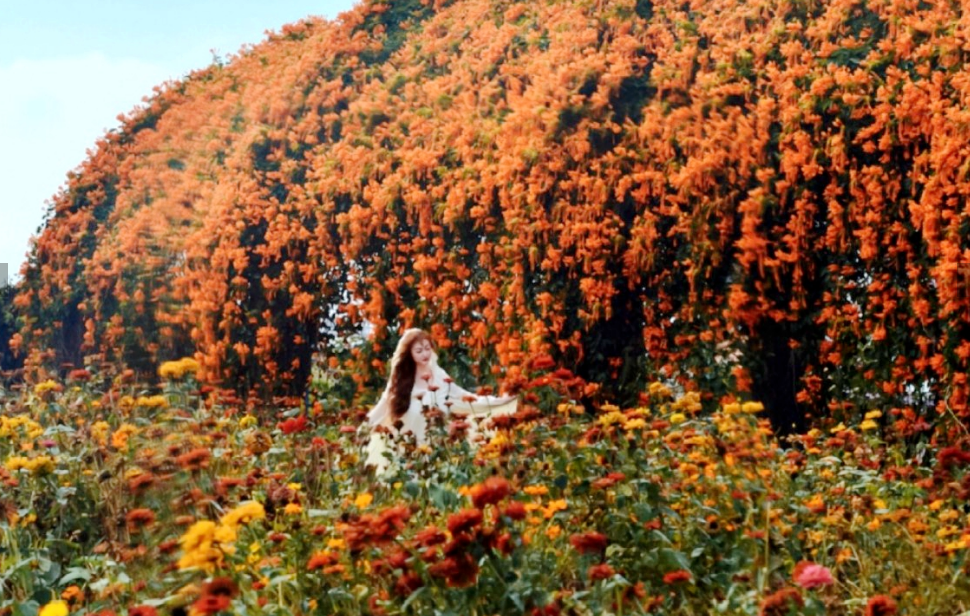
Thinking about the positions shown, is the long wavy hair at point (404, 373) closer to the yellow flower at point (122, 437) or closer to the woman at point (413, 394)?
the woman at point (413, 394)

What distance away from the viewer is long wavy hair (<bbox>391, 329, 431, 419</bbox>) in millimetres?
7062

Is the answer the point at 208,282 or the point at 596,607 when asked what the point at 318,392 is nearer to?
the point at 208,282

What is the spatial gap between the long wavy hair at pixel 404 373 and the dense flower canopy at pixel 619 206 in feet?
2.84

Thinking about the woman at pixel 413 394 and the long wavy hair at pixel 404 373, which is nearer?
the woman at pixel 413 394

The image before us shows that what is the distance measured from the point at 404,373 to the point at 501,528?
13.8ft

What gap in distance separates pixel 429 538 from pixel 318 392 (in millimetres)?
6854

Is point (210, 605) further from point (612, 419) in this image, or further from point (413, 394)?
point (413, 394)

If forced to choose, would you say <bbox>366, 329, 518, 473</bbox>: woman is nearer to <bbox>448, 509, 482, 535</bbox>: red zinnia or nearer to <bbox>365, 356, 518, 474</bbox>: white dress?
<bbox>365, 356, 518, 474</bbox>: white dress

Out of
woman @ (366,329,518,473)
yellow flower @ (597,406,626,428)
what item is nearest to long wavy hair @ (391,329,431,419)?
woman @ (366,329,518,473)

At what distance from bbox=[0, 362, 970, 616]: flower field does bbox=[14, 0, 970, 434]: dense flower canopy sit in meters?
1.20

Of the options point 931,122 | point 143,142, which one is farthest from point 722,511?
point 143,142

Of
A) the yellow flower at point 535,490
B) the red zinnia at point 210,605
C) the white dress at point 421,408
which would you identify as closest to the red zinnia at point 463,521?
the red zinnia at point 210,605

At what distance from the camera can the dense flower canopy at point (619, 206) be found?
6711mm

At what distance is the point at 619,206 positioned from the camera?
7.64 m
